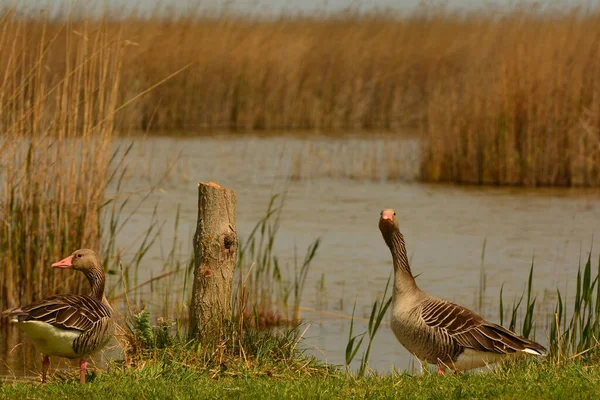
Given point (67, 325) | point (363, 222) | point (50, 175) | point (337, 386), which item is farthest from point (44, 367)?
point (363, 222)

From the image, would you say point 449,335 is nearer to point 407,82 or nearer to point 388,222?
point 388,222

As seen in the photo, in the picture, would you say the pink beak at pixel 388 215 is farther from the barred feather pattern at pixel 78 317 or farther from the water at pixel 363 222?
the barred feather pattern at pixel 78 317

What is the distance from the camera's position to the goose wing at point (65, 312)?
6.77 metres

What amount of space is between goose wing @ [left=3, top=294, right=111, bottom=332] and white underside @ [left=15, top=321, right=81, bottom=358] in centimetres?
3

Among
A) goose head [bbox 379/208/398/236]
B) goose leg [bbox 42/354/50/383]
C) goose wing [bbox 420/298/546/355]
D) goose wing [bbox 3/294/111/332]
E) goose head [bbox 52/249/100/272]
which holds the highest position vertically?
goose head [bbox 379/208/398/236]

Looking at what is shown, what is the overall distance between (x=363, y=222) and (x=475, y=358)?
8724mm

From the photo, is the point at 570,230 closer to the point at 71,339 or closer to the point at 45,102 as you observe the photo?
the point at 45,102

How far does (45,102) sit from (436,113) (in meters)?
9.78

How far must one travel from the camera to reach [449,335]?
24.7ft

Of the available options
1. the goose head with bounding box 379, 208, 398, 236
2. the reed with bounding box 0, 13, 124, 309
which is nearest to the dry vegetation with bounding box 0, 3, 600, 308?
the reed with bounding box 0, 13, 124, 309

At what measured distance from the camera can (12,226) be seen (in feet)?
32.2

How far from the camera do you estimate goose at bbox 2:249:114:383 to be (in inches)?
268

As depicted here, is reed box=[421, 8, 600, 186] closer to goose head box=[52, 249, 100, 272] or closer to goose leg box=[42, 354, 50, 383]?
goose head box=[52, 249, 100, 272]

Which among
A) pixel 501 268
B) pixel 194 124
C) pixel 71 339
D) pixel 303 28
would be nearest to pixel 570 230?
pixel 501 268
